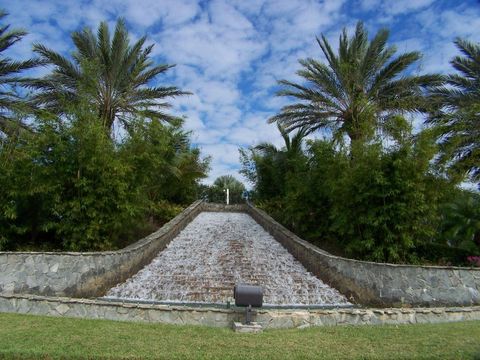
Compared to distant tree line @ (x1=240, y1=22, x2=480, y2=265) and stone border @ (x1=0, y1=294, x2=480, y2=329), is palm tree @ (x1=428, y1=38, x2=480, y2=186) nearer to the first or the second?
distant tree line @ (x1=240, y1=22, x2=480, y2=265)

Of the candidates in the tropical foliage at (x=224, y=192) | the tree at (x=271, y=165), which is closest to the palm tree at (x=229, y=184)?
the tropical foliage at (x=224, y=192)

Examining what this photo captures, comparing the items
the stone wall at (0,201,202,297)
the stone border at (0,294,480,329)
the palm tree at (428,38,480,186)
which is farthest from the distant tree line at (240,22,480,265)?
the stone wall at (0,201,202,297)

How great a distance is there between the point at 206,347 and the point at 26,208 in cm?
618

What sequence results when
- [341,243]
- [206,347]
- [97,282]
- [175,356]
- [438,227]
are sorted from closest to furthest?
[175,356], [206,347], [97,282], [438,227], [341,243]

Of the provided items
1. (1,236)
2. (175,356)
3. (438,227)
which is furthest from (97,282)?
(438,227)

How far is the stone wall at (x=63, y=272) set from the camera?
7.42 m

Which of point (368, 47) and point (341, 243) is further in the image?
point (368, 47)

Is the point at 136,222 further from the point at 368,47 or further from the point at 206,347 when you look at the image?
the point at 368,47

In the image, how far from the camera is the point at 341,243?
10.4 meters

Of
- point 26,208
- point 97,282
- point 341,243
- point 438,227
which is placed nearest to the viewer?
point 97,282

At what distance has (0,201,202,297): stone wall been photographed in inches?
292

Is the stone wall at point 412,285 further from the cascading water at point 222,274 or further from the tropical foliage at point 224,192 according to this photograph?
the tropical foliage at point 224,192

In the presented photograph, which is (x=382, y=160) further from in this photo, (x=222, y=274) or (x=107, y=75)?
(x=107, y=75)

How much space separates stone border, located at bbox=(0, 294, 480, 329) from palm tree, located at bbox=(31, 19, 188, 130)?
8.05 metres
